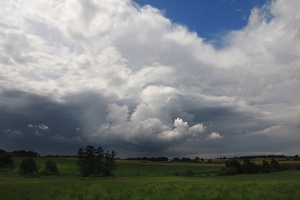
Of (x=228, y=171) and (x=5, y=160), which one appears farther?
(x=5, y=160)

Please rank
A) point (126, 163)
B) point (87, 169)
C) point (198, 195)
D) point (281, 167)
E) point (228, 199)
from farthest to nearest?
point (126, 163)
point (281, 167)
point (87, 169)
point (198, 195)
point (228, 199)

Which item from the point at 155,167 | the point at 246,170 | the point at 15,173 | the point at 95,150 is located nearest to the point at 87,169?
the point at 95,150

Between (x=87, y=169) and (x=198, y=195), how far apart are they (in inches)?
4118

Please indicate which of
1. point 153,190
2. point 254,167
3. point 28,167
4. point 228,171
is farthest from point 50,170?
point 153,190

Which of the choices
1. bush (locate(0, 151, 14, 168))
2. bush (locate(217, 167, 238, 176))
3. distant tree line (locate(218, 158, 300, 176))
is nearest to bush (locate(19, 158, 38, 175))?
bush (locate(0, 151, 14, 168))

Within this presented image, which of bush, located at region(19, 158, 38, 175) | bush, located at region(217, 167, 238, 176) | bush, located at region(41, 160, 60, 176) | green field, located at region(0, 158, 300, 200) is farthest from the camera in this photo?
bush, located at region(217, 167, 238, 176)

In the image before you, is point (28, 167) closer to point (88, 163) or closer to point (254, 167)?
point (88, 163)

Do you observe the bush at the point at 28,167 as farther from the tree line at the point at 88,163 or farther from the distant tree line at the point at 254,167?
the distant tree line at the point at 254,167

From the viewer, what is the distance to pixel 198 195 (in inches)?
1364

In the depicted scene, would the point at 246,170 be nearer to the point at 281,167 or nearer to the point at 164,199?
the point at 281,167

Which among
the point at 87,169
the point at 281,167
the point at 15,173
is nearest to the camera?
the point at 15,173

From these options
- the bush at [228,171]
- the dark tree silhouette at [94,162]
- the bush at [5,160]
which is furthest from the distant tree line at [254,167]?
the bush at [5,160]

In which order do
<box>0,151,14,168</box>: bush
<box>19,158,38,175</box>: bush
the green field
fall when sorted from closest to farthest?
the green field
<box>19,158,38,175</box>: bush
<box>0,151,14,168</box>: bush

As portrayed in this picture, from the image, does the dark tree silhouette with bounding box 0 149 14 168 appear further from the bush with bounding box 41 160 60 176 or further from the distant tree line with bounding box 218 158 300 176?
the distant tree line with bounding box 218 158 300 176
